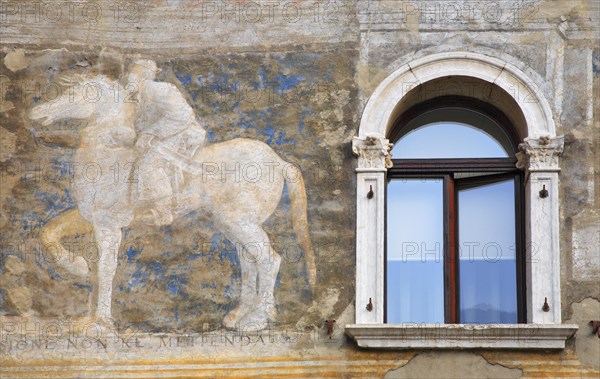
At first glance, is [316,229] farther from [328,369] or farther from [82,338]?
[82,338]

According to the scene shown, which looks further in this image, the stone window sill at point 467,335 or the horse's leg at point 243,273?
the horse's leg at point 243,273

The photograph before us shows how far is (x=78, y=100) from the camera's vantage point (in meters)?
12.2

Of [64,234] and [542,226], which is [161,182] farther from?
[542,226]

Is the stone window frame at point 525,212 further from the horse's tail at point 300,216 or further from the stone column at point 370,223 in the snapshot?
the horse's tail at point 300,216

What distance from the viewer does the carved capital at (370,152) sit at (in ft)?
38.6

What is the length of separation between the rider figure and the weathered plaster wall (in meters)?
0.09

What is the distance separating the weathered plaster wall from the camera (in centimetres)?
Result: 1142

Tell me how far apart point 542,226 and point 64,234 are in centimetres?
364

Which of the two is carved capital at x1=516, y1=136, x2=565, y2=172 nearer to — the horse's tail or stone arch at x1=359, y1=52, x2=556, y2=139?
stone arch at x1=359, y1=52, x2=556, y2=139

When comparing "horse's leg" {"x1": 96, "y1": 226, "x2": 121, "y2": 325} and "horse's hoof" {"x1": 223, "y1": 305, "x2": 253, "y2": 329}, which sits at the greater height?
"horse's leg" {"x1": 96, "y1": 226, "x2": 121, "y2": 325}

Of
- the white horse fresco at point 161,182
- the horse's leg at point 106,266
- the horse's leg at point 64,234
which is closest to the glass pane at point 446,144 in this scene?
the white horse fresco at point 161,182

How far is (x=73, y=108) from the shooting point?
12203 mm

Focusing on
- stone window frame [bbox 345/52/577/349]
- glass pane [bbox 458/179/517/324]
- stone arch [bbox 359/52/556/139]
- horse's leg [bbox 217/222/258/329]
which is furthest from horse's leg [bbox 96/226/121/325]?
glass pane [bbox 458/179/517/324]

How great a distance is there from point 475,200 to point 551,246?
815 millimetres
